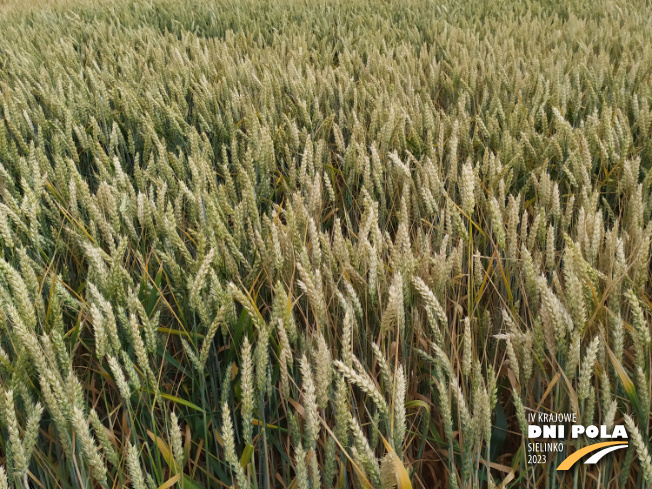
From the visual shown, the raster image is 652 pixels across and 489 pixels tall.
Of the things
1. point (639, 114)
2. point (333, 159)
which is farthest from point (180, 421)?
point (639, 114)

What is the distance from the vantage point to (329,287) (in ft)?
2.97

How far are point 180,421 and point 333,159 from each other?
1.01 m

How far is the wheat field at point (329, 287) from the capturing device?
2.05ft

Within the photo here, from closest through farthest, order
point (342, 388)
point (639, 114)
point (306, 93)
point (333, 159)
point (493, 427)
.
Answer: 1. point (342, 388)
2. point (493, 427)
3. point (639, 114)
4. point (333, 159)
5. point (306, 93)

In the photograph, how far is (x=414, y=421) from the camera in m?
0.80

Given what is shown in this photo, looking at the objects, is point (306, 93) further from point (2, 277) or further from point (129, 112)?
point (2, 277)

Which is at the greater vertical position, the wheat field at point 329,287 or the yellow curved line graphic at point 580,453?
the wheat field at point 329,287

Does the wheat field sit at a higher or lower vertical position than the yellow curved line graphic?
higher

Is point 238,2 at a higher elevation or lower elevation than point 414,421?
higher

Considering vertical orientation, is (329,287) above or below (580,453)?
above

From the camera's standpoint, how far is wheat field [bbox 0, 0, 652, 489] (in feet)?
2.05

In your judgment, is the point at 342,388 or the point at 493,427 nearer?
the point at 342,388

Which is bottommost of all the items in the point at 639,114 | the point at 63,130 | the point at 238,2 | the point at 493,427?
the point at 493,427

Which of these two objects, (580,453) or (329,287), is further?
(329,287)
